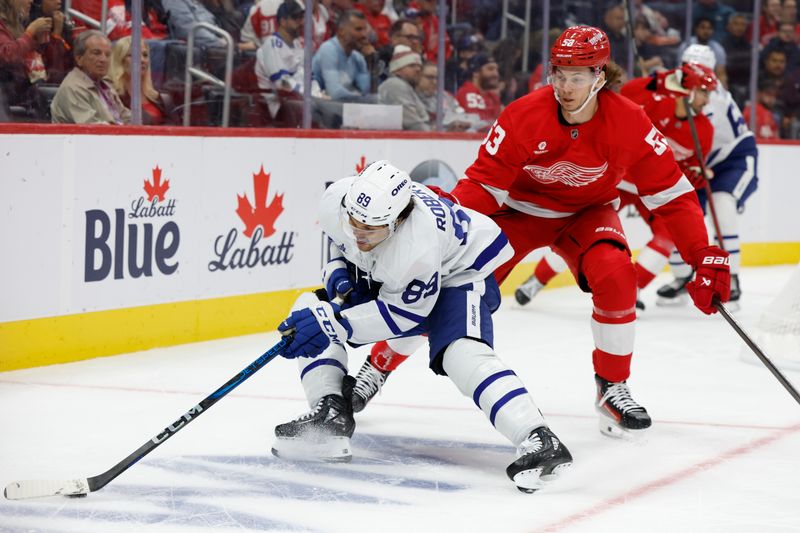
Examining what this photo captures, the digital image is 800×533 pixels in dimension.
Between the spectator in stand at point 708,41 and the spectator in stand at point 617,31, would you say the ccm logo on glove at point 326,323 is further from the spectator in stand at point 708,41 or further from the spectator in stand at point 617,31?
the spectator in stand at point 708,41

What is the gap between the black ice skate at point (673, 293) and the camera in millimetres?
6805

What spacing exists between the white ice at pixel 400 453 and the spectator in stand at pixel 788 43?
15.4 ft

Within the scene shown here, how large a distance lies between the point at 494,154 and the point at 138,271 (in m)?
1.79

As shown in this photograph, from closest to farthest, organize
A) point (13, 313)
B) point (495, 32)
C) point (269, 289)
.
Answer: point (13, 313)
point (269, 289)
point (495, 32)

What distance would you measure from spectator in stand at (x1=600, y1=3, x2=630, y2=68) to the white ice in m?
3.41

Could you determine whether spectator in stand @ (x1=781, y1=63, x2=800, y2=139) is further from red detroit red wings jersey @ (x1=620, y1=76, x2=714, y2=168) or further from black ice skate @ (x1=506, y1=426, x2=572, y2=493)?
black ice skate @ (x1=506, y1=426, x2=572, y2=493)

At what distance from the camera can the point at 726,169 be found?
6695mm

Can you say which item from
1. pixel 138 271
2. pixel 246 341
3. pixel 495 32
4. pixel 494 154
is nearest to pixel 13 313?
pixel 138 271

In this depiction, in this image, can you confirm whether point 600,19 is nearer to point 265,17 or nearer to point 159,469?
point 265,17

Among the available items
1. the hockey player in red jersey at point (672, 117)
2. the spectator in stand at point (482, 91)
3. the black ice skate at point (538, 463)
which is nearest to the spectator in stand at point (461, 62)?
the spectator in stand at point (482, 91)

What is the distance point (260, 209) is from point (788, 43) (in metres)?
→ 5.26

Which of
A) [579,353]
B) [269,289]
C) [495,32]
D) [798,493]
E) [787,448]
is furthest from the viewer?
[495,32]

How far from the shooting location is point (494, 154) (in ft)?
12.4

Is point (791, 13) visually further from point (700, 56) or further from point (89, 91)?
point (89, 91)
